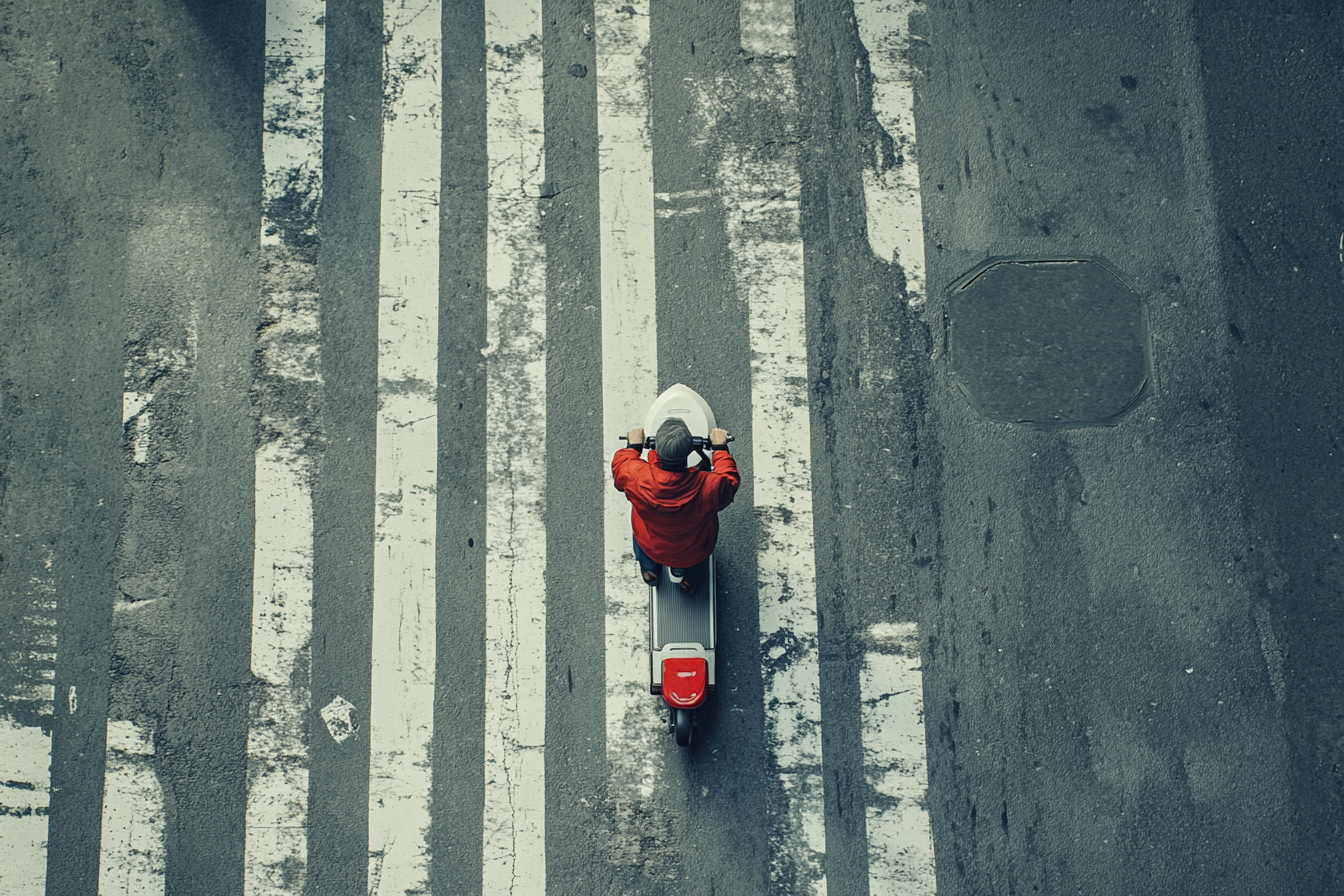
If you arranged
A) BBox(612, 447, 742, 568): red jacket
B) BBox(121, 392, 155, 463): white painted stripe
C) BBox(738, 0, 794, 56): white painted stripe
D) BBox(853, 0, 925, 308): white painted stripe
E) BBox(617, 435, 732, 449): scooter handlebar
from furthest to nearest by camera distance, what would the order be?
BBox(738, 0, 794, 56): white painted stripe → BBox(853, 0, 925, 308): white painted stripe → BBox(121, 392, 155, 463): white painted stripe → BBox(617, 435, 732, 449): scooter handlebar → BBox(612, 447, 742, 568): red jacket

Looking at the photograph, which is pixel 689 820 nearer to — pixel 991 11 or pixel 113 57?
pixel 991 11

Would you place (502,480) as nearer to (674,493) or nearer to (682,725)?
(674,493)

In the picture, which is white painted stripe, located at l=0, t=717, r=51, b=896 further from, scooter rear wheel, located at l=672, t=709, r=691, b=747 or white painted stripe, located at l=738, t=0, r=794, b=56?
white painted stripe, located at l=738, t=0, r=794, b=56

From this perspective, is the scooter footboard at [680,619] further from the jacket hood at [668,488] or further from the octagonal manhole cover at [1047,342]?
the octagonal manhole cover at [1047,342]

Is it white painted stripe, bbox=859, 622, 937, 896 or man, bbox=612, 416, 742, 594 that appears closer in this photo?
man, bbox=612, 416, 742, 594

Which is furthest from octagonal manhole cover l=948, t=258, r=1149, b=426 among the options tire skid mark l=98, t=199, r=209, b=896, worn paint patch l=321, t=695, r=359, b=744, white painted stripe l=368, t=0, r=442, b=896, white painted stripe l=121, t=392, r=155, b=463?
white painted stripe l=121, t=392, r=155, b=463

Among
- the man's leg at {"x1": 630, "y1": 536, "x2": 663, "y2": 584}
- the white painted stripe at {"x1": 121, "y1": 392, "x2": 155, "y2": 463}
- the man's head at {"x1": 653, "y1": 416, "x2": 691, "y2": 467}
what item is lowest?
the man's leg at {"x1": 630, "y1": 536, "x2": 663, "y2": 584}

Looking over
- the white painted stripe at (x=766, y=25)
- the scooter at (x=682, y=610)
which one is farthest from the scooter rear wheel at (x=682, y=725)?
the white painted stripe at (x=766, y=25)
